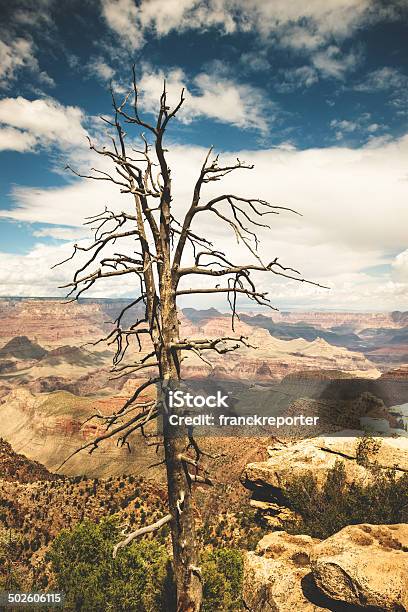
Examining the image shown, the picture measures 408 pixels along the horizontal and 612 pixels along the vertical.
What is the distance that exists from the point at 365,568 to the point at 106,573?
12512 mm

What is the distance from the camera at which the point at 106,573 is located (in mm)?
15758

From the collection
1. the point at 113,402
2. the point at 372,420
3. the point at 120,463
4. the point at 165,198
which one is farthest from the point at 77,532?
the point at 113,402

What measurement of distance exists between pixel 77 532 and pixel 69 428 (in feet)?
317

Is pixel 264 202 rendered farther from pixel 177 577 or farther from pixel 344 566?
pixel 344 566

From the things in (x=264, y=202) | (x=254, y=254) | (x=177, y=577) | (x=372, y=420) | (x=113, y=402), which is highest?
(x=264, y=202)

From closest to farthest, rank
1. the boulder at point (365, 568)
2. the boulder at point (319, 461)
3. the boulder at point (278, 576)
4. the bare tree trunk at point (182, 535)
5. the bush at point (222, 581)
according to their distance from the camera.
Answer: the bare tree trunk at point (182, 535)
the boulder at point (365, 568)
the boulder at point (278, 576)
the bush at point (222, 581)
the boulder at point (319, 461)

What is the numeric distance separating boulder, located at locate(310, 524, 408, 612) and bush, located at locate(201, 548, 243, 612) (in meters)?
6.06

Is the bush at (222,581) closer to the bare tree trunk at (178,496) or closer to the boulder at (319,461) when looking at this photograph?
the boulder at (319,461)

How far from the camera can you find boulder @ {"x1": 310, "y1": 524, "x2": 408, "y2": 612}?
7.17 meters

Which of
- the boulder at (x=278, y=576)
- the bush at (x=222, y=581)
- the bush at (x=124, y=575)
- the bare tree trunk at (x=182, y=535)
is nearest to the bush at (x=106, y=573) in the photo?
the bush at (x=124, y=575)

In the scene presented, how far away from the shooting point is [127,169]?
6.53 m

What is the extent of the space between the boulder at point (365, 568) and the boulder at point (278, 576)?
3.05 feet

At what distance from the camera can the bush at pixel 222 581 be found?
1294cm

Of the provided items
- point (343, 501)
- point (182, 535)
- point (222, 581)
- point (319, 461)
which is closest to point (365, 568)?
point (182, 535)
